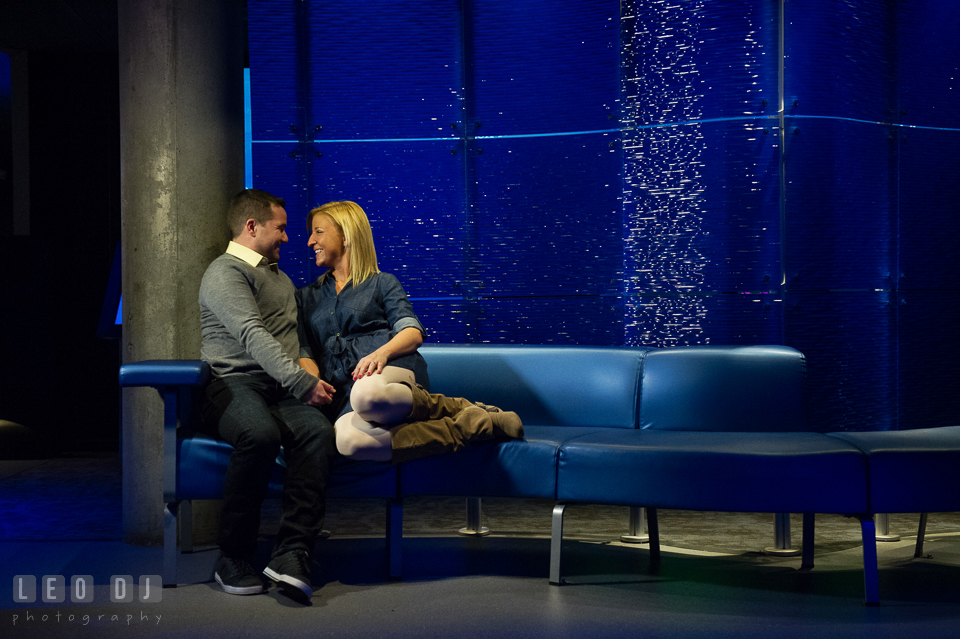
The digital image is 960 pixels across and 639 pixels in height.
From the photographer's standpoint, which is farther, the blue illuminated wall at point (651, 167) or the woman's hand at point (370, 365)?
the blue illuminated wall at point (651, 167)

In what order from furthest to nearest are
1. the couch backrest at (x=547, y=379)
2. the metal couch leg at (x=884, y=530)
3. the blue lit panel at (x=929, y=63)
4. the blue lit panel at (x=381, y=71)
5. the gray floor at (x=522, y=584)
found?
the blue lit panel at (x=381, y=71), the blue lit panel at (x=929, y=63), the metal couch leg at (x=884, y=530), the couch backrest at (x=547, y=379), the gray floor at (x=522, y=584)

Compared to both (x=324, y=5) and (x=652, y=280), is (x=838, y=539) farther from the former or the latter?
(x=324, y=5)

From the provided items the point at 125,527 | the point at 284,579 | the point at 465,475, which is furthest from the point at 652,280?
the point at 125,527

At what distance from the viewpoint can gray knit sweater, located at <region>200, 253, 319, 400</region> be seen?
10.1 ft

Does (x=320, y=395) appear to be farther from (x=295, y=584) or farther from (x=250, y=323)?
(x=295, y=584)

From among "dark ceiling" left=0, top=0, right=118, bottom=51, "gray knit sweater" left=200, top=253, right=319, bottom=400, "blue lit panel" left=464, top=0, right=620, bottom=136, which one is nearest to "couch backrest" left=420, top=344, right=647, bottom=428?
"gray knit sweater" left=200, top=253, right=319, bottom=400

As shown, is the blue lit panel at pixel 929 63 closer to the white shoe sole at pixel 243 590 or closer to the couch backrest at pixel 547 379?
the couch backrest at pixel 547 379

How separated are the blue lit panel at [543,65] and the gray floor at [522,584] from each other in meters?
1.95

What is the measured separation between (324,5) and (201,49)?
977mm

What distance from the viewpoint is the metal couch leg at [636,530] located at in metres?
3.67

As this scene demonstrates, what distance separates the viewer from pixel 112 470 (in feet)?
18.6

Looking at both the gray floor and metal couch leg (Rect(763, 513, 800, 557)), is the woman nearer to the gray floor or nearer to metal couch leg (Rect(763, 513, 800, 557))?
the gray floor

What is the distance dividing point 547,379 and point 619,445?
28.7 inches

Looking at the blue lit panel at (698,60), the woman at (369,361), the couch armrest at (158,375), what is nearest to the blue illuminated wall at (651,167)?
the blue lit panel at (698,60)
